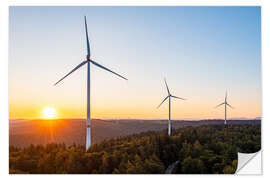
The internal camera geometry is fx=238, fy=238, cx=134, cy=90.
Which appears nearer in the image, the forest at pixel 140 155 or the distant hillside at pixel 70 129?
the forest at pixel 140 155

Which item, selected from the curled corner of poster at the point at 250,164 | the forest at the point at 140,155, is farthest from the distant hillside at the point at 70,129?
the curled corner of poster at the point at 250,164

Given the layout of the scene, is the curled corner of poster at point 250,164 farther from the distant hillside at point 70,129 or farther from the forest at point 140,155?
the distant hillside at point 70,129

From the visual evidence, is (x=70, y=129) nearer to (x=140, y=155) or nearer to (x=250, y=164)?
(x=140, y=155)

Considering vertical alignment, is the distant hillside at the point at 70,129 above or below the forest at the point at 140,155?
above

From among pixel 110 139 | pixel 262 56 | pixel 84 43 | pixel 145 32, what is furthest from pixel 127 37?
pixel 262 56

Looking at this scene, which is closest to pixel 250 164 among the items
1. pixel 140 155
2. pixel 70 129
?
pixel 140 155

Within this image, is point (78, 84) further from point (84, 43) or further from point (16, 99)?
point (16, 99)
